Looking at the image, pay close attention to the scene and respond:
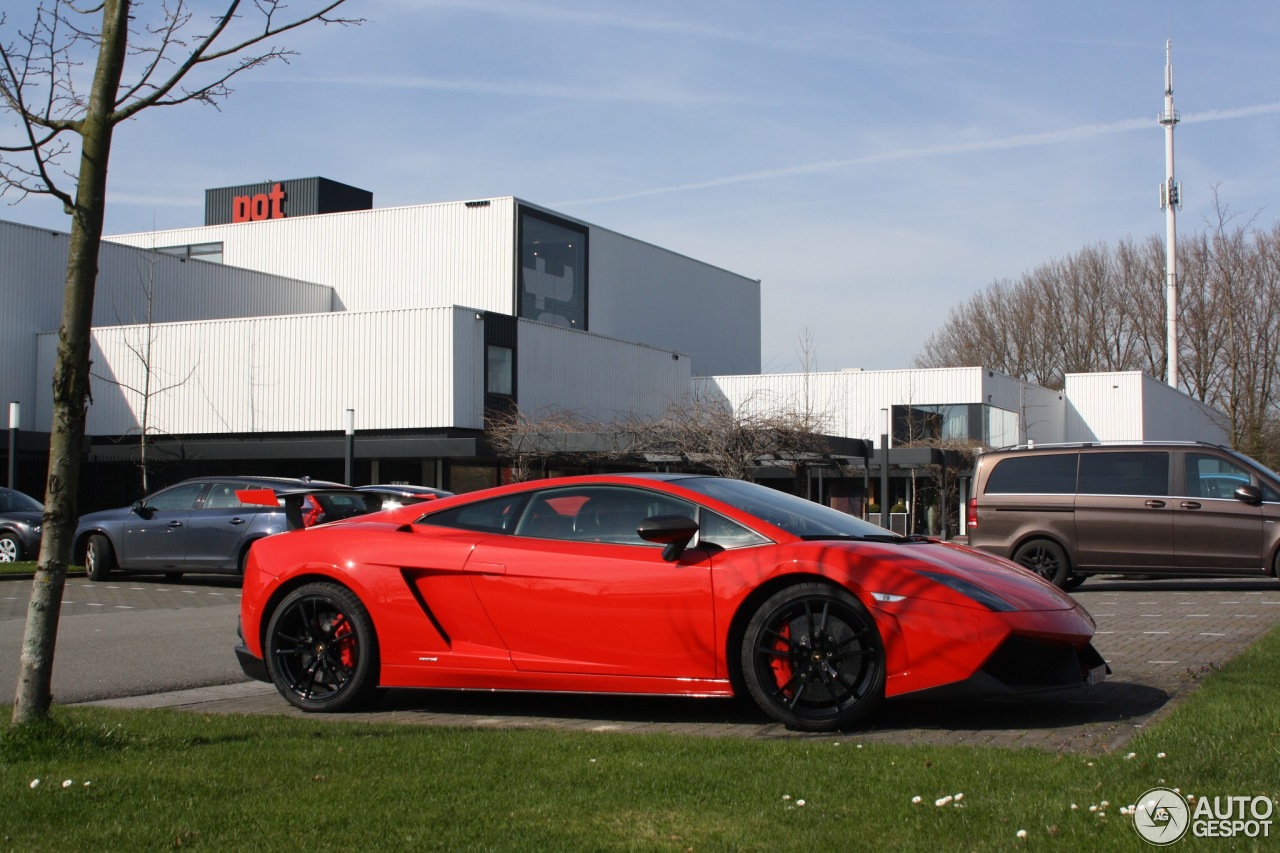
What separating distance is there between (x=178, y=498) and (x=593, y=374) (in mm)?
24330

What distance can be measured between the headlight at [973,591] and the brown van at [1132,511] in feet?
33.0

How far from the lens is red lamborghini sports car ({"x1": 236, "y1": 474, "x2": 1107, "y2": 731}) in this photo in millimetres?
6238

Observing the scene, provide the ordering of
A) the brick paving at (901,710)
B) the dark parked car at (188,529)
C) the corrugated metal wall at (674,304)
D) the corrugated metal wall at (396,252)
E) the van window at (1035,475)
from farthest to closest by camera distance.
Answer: the corrugated metal wall at (674,304), the corrugated metal wall at (396,252), the dark parked car at (188,529), the van window at (1035,475), the brick paving at (901,710)

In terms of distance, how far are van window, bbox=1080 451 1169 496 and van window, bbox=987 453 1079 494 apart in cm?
17

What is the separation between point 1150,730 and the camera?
18.7 ft

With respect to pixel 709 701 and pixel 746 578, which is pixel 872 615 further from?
pixel 709 701

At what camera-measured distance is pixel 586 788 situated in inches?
193

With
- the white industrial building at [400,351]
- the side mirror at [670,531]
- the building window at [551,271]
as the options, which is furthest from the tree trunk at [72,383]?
the building window at [551,271]

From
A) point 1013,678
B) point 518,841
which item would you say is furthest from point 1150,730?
point 518,841

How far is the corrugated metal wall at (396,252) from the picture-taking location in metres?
46.2

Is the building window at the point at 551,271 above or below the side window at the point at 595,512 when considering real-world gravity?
above

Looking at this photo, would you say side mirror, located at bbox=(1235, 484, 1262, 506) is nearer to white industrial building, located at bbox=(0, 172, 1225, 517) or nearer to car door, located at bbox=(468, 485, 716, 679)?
car door, located at bbox=(468, 485, 716, 679)

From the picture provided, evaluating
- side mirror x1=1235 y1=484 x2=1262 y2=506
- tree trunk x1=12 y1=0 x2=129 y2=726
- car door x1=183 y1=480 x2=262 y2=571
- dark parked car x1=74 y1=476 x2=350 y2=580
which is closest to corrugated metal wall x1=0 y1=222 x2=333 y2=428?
dark parked car x1=74 y1=476 x2=350 y2=580
